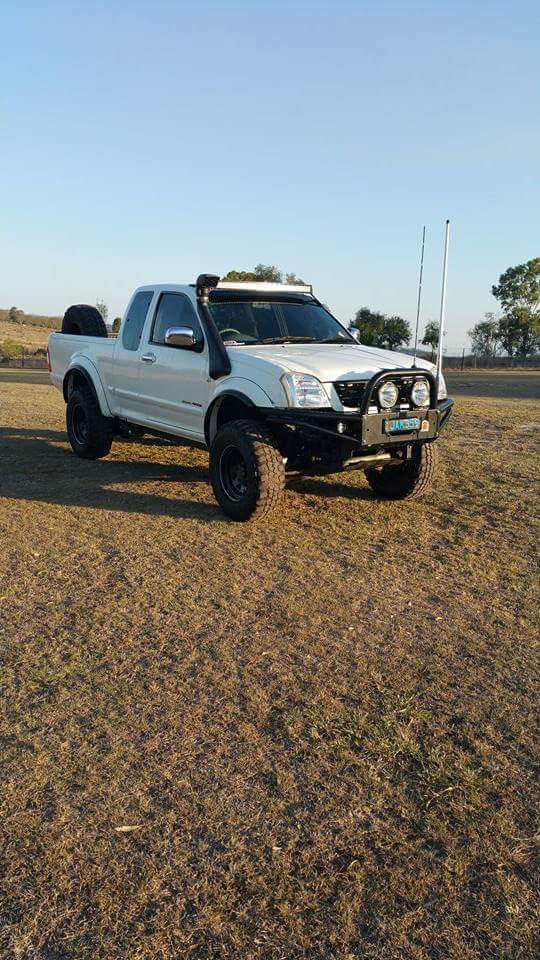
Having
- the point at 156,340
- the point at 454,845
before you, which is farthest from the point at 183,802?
the point at 156,340

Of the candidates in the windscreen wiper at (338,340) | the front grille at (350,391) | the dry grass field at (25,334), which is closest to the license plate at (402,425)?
the front grille at (350,391)

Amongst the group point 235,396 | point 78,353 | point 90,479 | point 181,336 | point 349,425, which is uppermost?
point 181,336

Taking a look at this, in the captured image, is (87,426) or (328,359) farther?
(87,426)

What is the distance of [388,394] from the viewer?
598 cm

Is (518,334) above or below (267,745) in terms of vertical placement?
above

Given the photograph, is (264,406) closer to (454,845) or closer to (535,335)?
(454,845)

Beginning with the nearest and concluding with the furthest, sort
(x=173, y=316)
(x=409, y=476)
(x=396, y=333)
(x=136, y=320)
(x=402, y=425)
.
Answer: (x=402, y=425) → (x=409, y=476) → (x=173, y=316) → (x=136, y=320) → (x=396, y=333)

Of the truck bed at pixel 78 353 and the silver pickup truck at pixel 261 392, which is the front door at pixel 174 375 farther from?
the truck bed at pixel 78 353

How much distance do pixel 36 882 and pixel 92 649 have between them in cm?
162

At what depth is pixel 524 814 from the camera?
267 centimetres

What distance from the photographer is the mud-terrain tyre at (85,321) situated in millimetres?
9875

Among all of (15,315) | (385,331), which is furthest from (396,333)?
(15,315)

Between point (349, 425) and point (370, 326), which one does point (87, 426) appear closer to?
point (349, 425)

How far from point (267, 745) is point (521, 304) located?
61.8m
